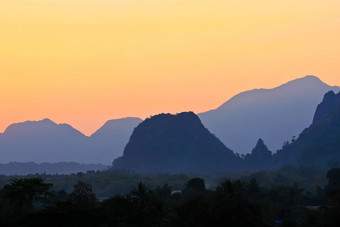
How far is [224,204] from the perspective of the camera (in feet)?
247

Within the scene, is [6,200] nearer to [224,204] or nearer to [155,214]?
[155,214]

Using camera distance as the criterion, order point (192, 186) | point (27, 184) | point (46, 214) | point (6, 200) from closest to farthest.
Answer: point (46, 214)
point (27, 184)
point (6, 200)
point (192, 186)

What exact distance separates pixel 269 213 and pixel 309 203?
139 ft

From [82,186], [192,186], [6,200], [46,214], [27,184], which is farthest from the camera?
[192,186]

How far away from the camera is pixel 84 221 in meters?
73.1

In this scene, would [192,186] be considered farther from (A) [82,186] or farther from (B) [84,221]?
(B) [84,221]

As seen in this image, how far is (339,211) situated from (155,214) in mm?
24267

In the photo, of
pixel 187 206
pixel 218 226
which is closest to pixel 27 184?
A: pixel 187 206

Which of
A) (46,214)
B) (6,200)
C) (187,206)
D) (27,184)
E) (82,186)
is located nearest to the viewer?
(46,214)

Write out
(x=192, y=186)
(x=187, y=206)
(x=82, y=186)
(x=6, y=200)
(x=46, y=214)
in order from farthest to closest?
(x=192, y=186) → (x=82, y=186) → (x=6, y=200) → (x=187, y=206) → (x=46, y=214)

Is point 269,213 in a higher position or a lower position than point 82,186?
lower

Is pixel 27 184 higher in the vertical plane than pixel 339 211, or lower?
higher

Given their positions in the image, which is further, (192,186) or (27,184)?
(192,186)

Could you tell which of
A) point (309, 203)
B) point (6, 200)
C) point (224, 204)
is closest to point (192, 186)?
point (309, 203)
